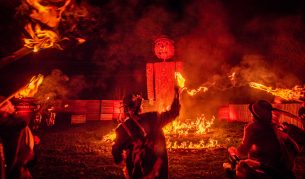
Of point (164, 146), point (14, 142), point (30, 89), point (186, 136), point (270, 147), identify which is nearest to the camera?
point (14, 142)

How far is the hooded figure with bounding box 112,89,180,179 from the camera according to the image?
12.2 ft

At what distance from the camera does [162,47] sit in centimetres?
1142

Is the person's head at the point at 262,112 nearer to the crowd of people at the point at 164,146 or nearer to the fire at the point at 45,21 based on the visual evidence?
the crowd of people at the point at 164,146

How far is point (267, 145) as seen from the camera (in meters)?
3.71

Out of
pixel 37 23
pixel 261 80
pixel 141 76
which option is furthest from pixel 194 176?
pixel 141 76

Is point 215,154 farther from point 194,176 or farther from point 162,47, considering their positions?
point 162,47

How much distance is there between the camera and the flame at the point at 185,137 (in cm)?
1035

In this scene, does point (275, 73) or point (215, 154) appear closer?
point (215, 154)

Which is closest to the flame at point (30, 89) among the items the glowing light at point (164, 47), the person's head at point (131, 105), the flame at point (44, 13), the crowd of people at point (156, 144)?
the crowd of people at point (156, 144)

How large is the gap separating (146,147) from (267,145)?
5.66ft

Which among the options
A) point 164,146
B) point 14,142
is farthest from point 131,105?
point 14,142

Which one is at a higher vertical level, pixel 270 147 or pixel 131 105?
pixel 131 105

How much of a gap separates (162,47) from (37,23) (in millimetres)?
6386

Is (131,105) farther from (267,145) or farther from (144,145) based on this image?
(267,145)
